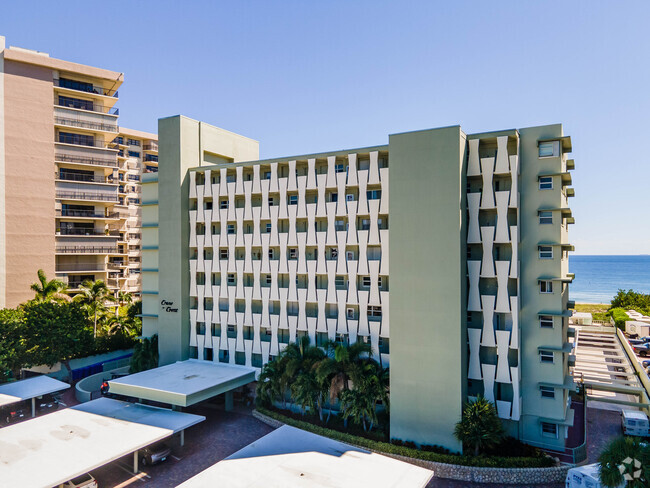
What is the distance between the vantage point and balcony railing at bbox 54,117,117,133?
48.8m

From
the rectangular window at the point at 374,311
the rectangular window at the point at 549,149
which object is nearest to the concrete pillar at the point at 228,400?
the rectangular window at the point at 374,311

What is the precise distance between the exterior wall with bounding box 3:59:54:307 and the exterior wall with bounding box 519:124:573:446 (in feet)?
156

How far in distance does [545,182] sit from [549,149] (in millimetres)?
2026

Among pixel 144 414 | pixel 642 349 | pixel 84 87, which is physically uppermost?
pixel 84 87

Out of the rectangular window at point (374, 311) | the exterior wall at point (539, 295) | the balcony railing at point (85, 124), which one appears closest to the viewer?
the exterior wall at point (539, 295)

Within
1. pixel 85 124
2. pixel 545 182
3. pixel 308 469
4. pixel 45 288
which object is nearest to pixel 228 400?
pixel 308 469

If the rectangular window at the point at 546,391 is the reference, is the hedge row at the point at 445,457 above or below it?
below

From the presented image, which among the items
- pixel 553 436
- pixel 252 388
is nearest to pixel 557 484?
pixel 553 436

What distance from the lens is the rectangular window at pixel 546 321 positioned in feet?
85.1

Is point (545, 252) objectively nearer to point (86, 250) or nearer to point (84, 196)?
point (86, 250)

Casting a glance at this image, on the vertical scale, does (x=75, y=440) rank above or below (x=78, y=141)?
below

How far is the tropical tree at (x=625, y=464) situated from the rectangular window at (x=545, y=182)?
15.2 metres

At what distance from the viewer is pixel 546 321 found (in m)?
26.0

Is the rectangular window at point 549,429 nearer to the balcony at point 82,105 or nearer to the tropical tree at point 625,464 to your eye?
the tropical tree at point 625,464
